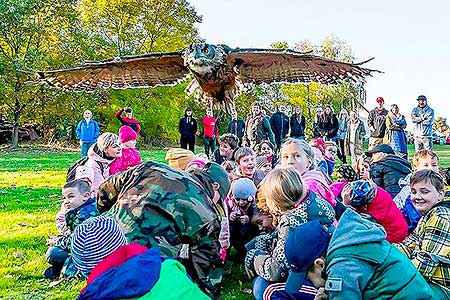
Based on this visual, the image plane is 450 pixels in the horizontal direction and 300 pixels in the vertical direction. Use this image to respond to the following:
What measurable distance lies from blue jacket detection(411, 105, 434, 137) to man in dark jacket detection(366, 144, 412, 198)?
7.91m

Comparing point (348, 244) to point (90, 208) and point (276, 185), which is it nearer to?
point (276, 185)

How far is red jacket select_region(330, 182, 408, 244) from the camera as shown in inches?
177

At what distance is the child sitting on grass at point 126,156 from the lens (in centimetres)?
707

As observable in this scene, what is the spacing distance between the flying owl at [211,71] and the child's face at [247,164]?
384cm

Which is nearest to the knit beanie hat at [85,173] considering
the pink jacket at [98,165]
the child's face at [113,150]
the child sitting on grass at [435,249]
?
the pink jacket at [98,165]

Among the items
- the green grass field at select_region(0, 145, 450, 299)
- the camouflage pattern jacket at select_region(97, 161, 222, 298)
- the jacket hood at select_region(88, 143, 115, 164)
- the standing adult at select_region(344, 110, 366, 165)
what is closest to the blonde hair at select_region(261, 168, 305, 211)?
the camouflage pattern jacket at select_region(97, 161, 222, 298)

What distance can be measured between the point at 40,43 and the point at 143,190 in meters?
35.8

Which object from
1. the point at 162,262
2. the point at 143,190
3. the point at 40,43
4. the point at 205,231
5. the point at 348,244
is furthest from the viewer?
the point at 40,43

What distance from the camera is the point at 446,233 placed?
345 cm

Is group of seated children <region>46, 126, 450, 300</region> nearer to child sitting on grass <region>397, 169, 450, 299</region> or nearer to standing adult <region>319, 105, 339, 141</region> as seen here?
child sitting on grass <region>397, 169, 450, 299</region>

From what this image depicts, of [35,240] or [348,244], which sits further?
[35,240]

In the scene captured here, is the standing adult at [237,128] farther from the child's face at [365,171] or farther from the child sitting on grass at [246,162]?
the child sitting on grass at [246,162]

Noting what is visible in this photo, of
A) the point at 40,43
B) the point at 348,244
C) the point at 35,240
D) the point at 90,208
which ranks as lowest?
the point at 35,240

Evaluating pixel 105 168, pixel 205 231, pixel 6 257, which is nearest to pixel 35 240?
pixel 6 257
